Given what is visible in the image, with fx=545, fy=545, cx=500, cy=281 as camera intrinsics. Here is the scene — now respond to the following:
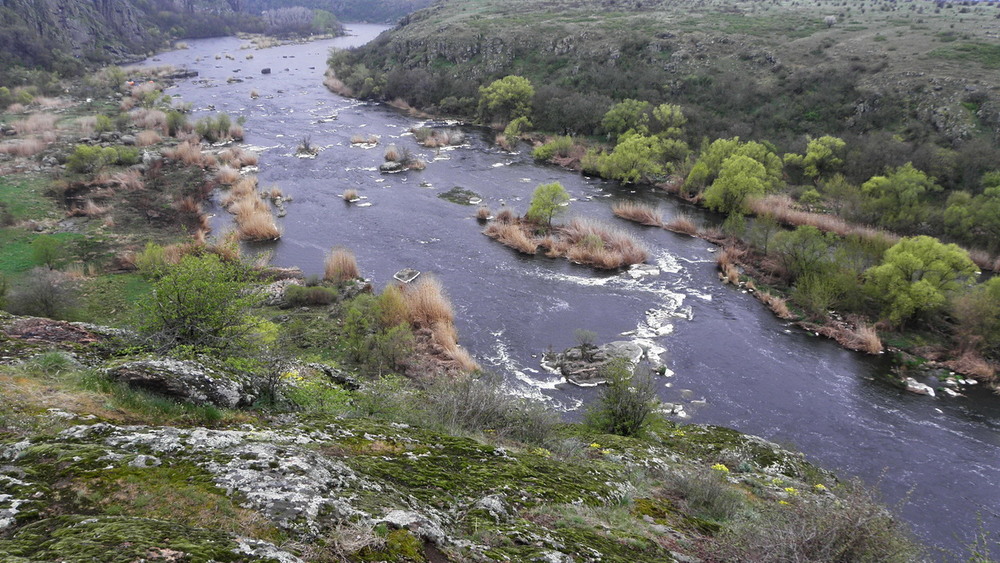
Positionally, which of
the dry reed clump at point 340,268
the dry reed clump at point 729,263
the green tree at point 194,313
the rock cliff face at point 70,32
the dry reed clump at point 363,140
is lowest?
the dry reed clump at point 729,263

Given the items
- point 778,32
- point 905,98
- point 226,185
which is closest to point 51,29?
point 226,185

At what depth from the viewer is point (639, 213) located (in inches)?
1517

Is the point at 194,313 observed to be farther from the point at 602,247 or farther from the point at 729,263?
the point at 729,263

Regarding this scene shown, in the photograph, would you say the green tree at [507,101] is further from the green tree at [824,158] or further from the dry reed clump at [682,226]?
the green tree at [824,158]

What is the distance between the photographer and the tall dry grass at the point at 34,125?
46.8 metres

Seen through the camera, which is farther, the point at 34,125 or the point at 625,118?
the point at 625,118

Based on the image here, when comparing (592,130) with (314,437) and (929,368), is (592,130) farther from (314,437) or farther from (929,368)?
(314,437)

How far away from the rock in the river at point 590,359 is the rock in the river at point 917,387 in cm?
1074

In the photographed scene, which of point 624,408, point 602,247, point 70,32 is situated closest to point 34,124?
point 602,247

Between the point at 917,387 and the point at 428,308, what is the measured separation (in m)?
20.8

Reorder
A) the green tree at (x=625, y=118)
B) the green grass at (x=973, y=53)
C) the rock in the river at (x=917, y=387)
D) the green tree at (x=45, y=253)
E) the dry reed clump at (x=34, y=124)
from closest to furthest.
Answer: the rock in the river at (x=917, y=387) → the green tree at (x=45, y=253) → the dry reed clump at (x=34, y=124) → the green grass at (x=973, y=53) → the green tree at (x=625, y=118)

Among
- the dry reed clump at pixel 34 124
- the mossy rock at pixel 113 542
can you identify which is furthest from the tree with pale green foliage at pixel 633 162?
the dry reed clump at pixel 34 124

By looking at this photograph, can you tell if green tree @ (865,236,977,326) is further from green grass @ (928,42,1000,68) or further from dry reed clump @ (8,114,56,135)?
dry reed clump @ (8,114,56,135)

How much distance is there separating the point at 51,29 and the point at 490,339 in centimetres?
9585
